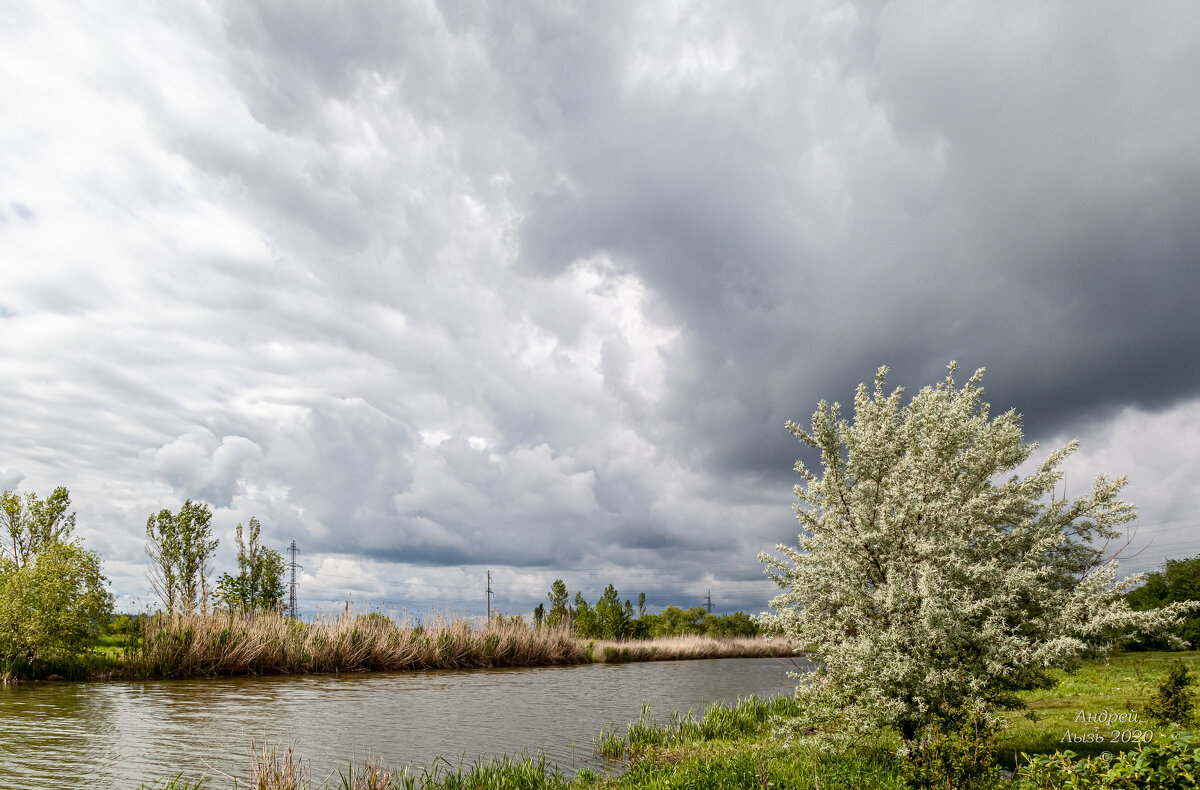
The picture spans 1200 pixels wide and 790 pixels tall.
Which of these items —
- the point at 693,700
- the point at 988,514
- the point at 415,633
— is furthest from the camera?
the point at 415,633

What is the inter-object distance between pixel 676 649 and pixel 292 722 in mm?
41858

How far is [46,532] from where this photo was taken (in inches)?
1328

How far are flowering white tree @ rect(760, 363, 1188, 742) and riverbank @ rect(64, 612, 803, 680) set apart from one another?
856 centimetres

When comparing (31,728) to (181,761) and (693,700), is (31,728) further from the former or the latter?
(693,700)

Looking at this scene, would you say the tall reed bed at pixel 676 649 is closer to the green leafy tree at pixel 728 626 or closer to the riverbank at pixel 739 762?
the green leafy tree at pixel 728 626

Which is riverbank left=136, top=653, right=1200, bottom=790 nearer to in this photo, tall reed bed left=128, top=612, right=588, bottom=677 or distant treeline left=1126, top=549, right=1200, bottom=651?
tall reed bed left=128, top=612, right=588, bottom=677

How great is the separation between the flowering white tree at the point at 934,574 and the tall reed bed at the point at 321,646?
24.3 m

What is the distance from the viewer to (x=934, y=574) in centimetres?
852

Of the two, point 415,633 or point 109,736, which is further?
point 415,633

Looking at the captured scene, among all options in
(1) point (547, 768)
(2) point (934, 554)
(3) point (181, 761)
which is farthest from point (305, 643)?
(2) point (934, 554)

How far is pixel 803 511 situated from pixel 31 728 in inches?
650

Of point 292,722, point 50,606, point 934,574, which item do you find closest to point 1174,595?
point 934,574

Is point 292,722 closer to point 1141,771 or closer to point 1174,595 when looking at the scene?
point 1141,771

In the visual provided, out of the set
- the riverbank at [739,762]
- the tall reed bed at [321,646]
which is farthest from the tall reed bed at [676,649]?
the riverbank at [739,762]
